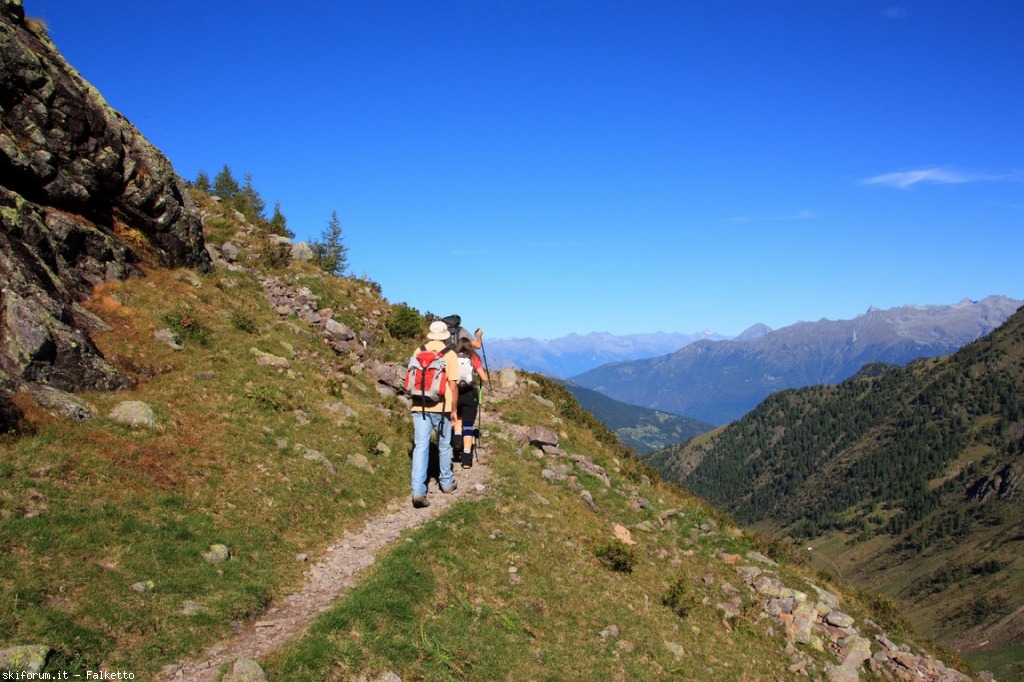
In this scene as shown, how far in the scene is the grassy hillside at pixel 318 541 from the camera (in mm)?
8625

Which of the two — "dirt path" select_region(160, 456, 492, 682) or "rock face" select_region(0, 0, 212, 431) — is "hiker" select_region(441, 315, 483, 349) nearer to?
"dirt path" select_region(160, 456, 492, 682)

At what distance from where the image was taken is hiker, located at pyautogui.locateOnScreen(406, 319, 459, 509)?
47.1ft

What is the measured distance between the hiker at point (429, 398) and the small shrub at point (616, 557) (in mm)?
5006

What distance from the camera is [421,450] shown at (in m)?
14.5

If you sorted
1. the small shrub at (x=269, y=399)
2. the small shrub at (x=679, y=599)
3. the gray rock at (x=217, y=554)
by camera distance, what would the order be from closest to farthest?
the gray rock at (x=217, y=554) < the small shrub at (x=679, y=599) < the small shrub at (x=269, y=399)

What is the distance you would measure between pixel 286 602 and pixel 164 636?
7.24 feet

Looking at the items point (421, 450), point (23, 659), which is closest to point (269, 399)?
point (421, 450)

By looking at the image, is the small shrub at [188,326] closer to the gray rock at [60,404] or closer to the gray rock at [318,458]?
the gray rock at [60,404]

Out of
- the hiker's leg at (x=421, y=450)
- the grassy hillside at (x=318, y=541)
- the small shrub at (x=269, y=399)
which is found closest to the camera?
the grassy hillside at (x=318, y=541)

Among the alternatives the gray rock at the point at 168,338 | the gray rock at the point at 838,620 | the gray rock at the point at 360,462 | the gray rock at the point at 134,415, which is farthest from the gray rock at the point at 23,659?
the gray rock at the point at 838,620

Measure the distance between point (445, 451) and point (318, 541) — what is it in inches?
165

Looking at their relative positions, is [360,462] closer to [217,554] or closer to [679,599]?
[217,554]

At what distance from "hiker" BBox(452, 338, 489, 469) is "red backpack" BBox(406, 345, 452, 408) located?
7.90 ft

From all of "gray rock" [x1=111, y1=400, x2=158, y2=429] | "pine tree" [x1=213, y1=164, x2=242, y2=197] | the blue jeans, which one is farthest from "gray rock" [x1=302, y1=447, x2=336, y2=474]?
"pine tree" [x1=213, y1=164, x2=242, y2=197]
